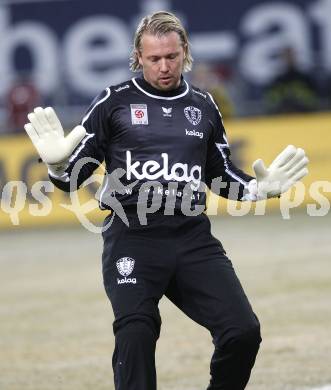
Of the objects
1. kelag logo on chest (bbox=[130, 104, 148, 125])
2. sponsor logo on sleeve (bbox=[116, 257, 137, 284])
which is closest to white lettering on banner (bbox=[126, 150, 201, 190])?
kelag logo on chest (bbox=[130, 104, 148, 125])

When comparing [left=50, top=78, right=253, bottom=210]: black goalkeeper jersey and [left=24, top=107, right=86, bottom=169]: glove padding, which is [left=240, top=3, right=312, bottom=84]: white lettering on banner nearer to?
[left=50, top=78, right=253, bottom=210]: black goalkeeper jersey

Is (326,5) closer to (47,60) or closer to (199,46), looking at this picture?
(199,46)

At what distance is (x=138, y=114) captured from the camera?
6176mm

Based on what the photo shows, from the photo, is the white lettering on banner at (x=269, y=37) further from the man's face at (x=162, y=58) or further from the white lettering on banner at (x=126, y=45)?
the man's face at (x=162, y=58)

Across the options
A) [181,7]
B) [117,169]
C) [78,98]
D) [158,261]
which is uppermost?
[117,169]

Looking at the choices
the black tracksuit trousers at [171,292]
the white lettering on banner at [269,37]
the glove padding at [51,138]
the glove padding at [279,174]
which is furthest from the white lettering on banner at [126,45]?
the glove padding at [51,138]

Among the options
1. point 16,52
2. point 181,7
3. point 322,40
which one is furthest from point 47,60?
point 322,40

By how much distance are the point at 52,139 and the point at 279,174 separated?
4.39 ft

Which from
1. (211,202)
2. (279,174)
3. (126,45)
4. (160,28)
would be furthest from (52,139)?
(126,45)

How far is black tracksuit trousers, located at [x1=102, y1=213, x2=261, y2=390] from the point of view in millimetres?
5766

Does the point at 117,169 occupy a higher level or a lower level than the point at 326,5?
higher

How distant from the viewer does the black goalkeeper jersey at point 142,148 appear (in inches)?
241

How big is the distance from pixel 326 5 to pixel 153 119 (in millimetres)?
15708

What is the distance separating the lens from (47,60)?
2262 cm
